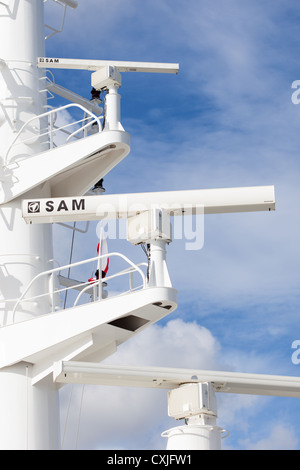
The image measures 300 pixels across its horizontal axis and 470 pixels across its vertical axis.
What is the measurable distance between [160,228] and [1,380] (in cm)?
407

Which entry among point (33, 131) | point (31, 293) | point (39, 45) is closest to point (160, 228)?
point (31, 293)

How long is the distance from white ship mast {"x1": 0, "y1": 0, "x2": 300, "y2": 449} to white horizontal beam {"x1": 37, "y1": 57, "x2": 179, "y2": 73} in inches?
1.0

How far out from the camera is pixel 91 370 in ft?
47.8

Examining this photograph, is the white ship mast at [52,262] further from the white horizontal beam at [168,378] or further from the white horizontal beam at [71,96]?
the white horizontal beam at [71,96]

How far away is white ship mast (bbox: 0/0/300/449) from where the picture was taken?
1508 centimetres

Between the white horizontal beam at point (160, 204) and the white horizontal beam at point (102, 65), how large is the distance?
3474mm

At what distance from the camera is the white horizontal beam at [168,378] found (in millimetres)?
14602

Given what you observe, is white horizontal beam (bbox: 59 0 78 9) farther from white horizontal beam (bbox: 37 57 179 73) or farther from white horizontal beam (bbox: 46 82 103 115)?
white horizontal beam (bbox: 37 57 179 73)

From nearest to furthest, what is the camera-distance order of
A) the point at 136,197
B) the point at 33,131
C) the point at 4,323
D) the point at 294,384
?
the point at 294,384
the point at 136,197
the point at 4,323
the point at 33,131

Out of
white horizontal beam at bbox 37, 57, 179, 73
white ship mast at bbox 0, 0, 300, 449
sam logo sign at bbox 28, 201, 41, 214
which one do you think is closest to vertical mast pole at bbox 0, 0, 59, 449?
white ship mast at bbox 0, 0, 300, 449

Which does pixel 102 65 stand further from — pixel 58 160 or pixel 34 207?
pixel 34 207

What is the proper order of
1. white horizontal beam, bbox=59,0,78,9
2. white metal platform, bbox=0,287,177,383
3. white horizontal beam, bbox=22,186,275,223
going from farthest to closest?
white horizontal beam, bbox=59,0,78,9
white metal platform, bbox=0,287,177,383
white horizontal beam, bbox=22,186,275,223

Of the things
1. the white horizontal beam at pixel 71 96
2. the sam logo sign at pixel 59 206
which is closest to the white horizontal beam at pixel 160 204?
the sam logo sign at pixel 59 206

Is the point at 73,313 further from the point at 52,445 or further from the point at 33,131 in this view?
the point at 33,131
